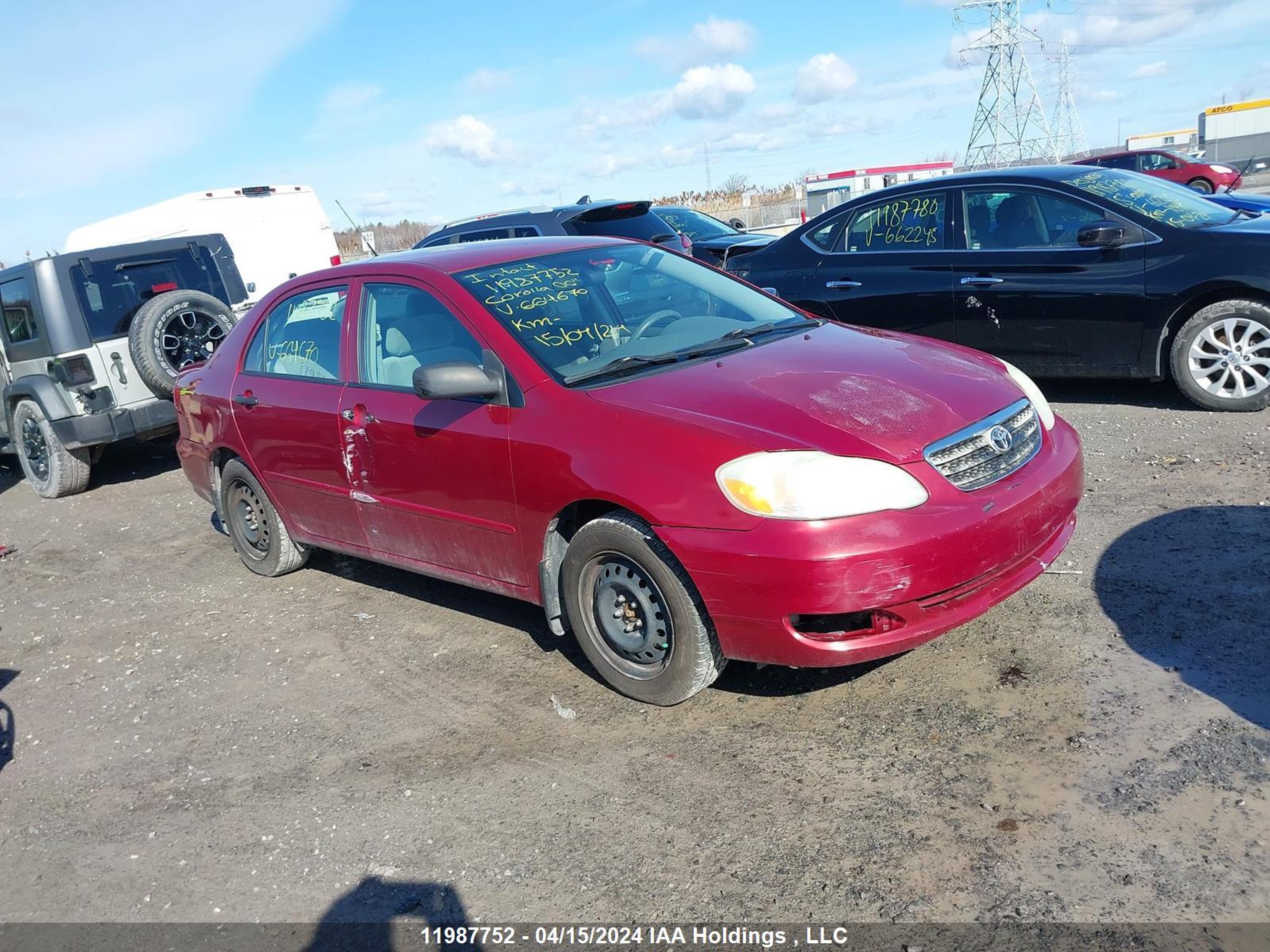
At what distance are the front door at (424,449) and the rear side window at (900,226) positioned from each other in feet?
14.2

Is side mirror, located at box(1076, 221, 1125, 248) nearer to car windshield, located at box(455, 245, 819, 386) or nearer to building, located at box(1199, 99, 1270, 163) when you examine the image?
car windshield, located at box(455, 245, 819, 386)

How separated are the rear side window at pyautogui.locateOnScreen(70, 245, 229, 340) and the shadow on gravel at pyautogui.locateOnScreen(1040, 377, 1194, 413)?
7298 millimetres

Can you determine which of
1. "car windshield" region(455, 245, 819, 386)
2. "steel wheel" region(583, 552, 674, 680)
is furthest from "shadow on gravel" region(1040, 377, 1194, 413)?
"steel wheel" region(583, 552, 674, 680)

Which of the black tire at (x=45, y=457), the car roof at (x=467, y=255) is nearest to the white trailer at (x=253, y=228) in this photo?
the black tire at (x=45, y=457)

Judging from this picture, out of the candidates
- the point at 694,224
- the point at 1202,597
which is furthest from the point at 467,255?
the point at 694,224

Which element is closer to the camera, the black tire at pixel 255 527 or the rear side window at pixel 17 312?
the black tire at pixel 255 527

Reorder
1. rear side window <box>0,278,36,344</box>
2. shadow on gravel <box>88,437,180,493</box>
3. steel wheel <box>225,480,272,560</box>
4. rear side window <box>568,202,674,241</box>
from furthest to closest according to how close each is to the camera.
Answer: rear side window <box>568,202,674,241</box>
shadow on gravel <box>88,437,180,493</box>
rear side window <box>0,278,36,344</box>
steel wheel <box>225,480,272,560</box>

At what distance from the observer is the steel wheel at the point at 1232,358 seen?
6.30 metres

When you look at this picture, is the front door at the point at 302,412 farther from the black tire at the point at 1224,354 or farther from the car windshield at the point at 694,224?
the car windshield at the point at 694,224

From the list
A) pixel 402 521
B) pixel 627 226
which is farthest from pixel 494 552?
pixel 627 226

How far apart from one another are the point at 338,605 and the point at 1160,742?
3.96 meters

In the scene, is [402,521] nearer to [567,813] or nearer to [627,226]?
[567,813]

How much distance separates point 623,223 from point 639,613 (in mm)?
7524

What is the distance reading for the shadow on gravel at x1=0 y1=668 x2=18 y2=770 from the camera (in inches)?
167
